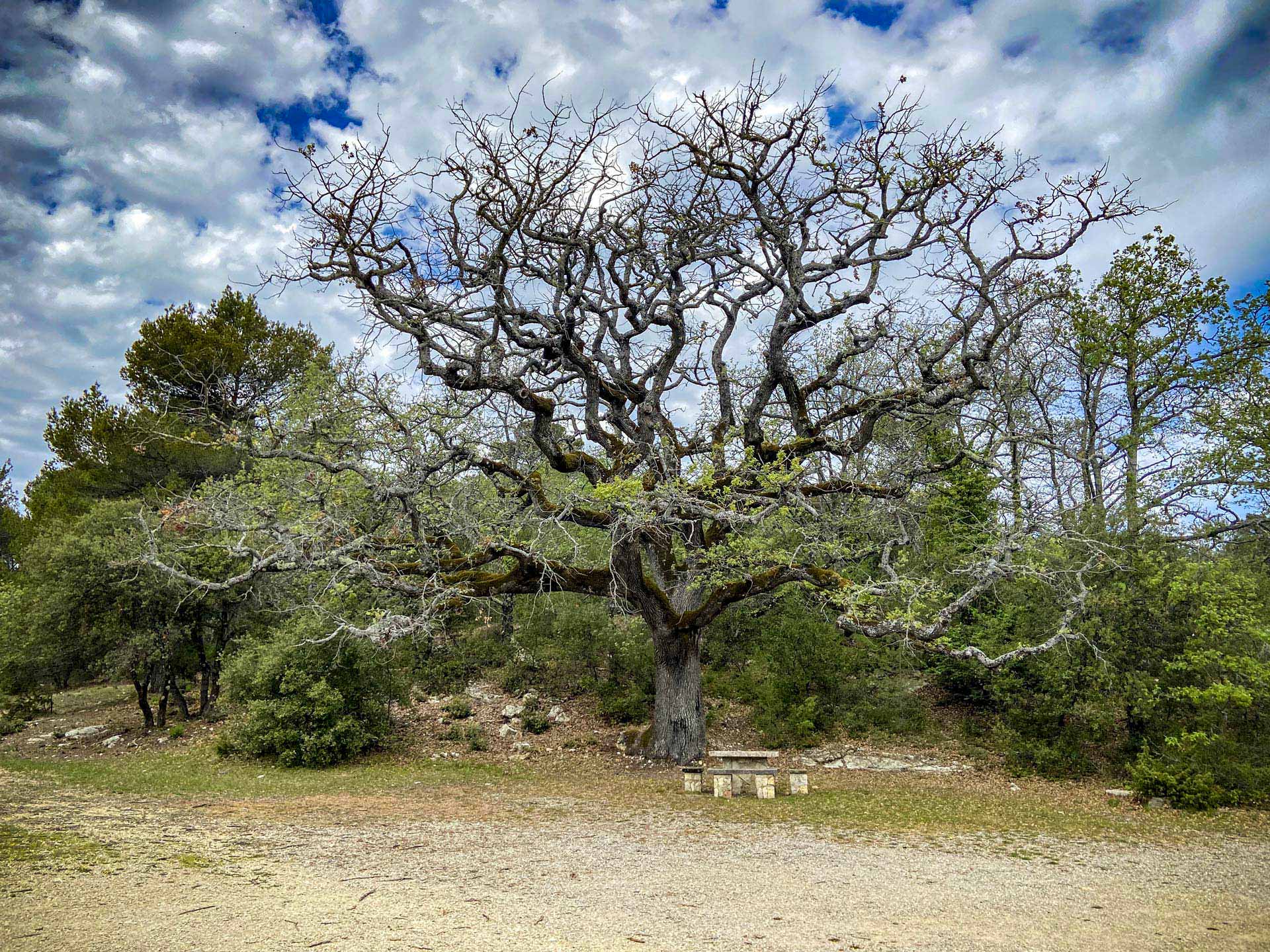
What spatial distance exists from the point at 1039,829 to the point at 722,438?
22.8ft

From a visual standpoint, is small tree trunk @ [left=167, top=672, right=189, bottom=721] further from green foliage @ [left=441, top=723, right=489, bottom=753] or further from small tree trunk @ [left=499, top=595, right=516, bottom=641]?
small tree trunk @ [left=499, top=595, right=516, bottom=641]

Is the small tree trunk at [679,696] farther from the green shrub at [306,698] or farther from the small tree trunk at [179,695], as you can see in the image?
the small tree trunk at [179,695]

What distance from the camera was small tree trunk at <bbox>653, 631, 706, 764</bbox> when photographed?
1296 cm

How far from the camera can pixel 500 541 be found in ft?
36.3

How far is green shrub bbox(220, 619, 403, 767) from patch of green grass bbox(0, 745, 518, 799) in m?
0.36

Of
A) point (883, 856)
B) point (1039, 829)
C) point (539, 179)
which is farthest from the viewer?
point (539, 179)

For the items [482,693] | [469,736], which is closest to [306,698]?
[469,736]

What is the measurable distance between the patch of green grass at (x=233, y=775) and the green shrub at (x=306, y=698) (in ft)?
1.20

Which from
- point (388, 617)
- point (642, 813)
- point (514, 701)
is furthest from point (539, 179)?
point (514, 701)

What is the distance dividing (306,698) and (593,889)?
370 inches

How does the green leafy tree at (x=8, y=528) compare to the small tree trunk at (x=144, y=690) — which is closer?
the small tree trunk at (x=144, y=690)

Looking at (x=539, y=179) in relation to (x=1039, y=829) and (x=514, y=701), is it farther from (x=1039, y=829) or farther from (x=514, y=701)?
(x=514, y=701)

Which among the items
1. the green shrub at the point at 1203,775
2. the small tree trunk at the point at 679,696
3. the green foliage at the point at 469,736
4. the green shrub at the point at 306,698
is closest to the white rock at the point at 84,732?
the green shrub at the point at 306,698

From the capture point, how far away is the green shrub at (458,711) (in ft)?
54.9
